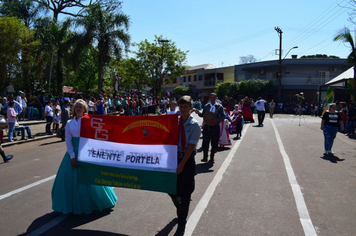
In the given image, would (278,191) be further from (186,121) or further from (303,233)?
(186,121)

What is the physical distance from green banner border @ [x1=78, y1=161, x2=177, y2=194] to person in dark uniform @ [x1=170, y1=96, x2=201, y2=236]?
110mm

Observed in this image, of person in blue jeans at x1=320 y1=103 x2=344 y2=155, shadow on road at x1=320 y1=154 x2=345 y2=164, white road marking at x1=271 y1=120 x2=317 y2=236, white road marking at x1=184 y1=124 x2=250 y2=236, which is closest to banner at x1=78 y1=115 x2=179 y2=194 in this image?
white road marking at x1=184 y1=124 x2=250 y2=236

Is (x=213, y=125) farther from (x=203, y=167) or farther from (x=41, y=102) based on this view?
(x=41, y=102)

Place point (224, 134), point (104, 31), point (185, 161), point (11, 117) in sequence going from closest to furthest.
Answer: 1. point (185, 161)
2. point (224, 134)
3. point (11, 117)
4. point (104, 31)

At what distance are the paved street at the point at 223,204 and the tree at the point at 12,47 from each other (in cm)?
1353

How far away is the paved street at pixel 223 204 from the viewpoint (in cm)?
425

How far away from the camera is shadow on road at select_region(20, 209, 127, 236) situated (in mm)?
4059

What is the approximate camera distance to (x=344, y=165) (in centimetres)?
865

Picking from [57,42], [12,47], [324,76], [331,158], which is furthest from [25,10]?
[324,76]

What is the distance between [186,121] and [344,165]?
259 inches

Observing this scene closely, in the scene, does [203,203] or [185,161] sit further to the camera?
[203,203]

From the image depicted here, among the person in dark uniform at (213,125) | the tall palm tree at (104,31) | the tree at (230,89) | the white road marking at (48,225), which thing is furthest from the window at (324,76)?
the white road marking at (48,225)

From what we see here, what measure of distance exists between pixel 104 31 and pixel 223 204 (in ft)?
74.8

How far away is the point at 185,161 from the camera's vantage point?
3.86m
